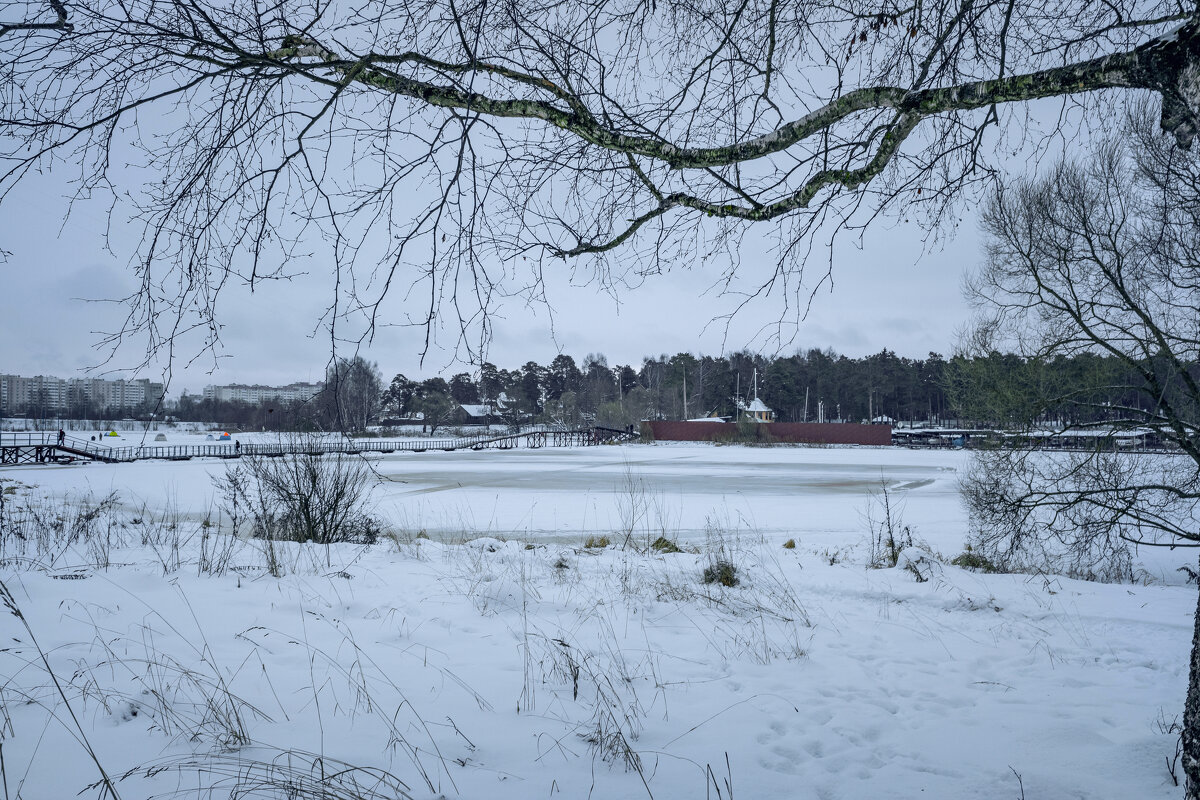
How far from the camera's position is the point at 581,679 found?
11.2ft

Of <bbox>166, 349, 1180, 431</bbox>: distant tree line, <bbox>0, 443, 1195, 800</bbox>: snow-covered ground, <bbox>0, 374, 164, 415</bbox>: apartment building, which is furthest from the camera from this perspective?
<bbox>0, 374, 164, 415</bbox>: apartment building

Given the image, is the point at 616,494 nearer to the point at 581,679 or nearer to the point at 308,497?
the point at 308,497

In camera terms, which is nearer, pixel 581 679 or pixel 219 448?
pixel 581 679

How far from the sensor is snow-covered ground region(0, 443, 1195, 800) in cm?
243

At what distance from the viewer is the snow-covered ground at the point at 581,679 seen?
7.97 ft

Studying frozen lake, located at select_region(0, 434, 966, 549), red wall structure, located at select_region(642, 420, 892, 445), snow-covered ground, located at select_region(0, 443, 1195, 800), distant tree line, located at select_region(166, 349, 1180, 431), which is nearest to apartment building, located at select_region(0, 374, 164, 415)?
distant tree line, located at select_region(166, 349, 1180, 431)

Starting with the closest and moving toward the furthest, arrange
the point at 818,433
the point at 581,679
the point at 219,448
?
the point at 581,679 < the point at 219,448 < the point at 818,433

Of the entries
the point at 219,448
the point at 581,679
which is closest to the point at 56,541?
the point at 581,679

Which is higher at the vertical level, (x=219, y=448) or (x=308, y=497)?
(x=308, y=497)

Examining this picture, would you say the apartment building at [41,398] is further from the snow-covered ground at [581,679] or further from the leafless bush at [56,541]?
the snow-covered ground at [581,679]

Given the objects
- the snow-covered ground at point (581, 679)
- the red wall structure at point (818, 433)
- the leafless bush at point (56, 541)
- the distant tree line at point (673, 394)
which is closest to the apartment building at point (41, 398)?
the distant tree line at point (673, 394)

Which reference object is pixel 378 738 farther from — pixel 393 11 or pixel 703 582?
pixel 703 582

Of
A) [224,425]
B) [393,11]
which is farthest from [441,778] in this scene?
[224,425]

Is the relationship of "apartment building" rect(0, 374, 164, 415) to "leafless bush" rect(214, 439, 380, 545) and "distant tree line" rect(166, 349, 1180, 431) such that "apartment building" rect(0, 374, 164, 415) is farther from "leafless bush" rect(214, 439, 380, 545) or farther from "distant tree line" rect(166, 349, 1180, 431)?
"leafless bush" rect(214, 439, 380, 545)
